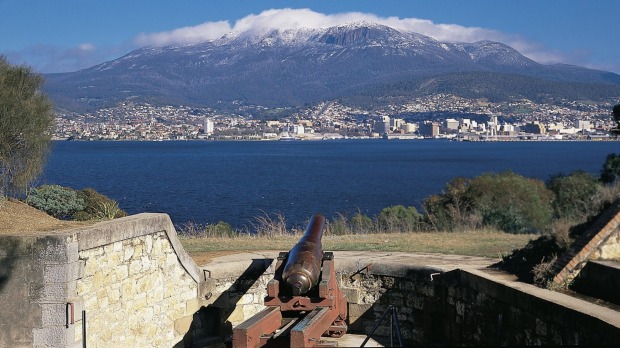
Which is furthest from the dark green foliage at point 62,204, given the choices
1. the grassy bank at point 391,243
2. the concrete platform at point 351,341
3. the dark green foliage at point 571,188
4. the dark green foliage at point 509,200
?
the dark green foliage at point 571,188

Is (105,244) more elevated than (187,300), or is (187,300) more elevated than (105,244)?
(105,244)

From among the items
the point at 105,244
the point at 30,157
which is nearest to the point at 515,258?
the point at 105,244

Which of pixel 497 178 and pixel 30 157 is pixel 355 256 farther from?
pixel 497 178

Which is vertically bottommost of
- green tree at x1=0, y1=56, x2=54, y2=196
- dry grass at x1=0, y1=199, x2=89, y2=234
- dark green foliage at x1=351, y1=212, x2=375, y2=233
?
dark green foliage at x1=351, y1=212, x2=375, y2=233

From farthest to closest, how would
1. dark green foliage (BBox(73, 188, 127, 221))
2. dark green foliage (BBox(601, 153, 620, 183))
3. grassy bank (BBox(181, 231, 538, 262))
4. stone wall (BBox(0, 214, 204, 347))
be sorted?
dark green foliage (BBox(601, 153, 620, 183)) < dark green foliage (BBox(73, 188, 127, 221)) < grassy bank (BBox(181, 231, 538, 262)) < stone wall (BBox(0, 214, 204, 347))

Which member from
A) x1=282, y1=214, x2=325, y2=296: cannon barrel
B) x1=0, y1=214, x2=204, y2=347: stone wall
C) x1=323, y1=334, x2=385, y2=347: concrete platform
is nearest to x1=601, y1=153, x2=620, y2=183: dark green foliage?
x1=323, y1=334, x2=385, y2=347: concrete platform

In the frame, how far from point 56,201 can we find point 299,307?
1259 centimetres

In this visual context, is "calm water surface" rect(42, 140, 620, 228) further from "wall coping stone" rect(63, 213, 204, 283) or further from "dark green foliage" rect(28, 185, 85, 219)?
"wall coping stone" rect(63, 213, 204, 283)

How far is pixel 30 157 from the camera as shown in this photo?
72.8 feet

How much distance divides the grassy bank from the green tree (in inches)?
214

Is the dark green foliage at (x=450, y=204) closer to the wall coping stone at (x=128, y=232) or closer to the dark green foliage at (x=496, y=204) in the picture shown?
the dark green foliage at (x=496, y=204)

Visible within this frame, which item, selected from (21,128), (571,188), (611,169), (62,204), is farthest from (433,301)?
(611,169)

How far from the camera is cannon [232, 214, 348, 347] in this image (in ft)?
31.5

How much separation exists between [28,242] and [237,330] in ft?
8.76
